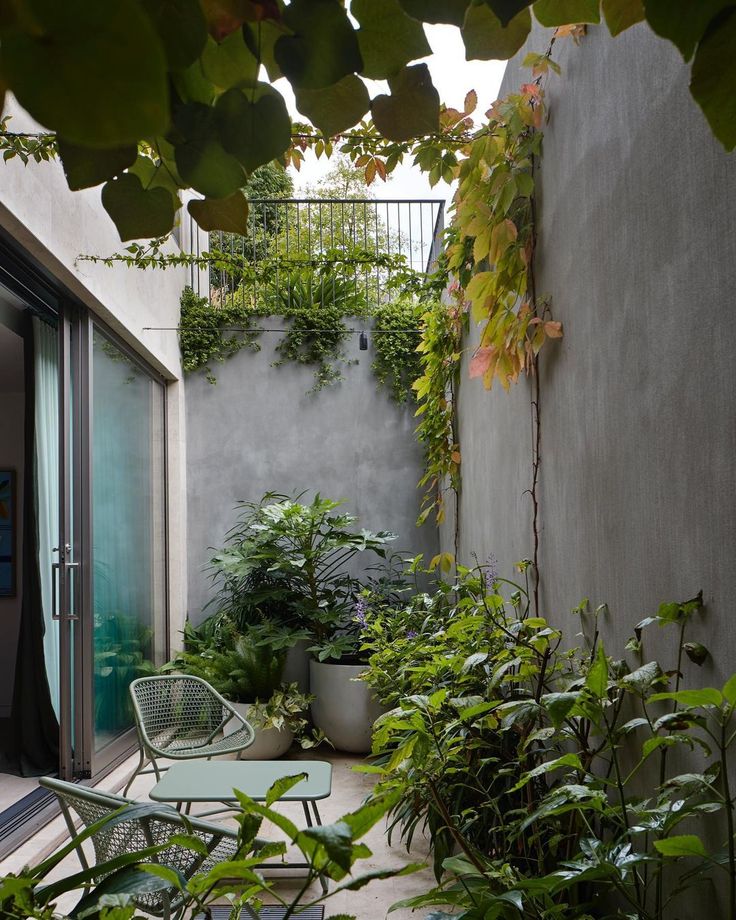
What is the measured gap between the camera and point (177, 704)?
4.12 metres

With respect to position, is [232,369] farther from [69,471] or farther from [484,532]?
[484,532]

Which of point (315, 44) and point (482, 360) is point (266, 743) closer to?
point (482, 360)

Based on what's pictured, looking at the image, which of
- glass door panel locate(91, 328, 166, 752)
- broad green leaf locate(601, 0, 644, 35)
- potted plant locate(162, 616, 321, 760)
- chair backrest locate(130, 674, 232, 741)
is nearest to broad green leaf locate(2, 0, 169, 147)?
broad green leaf locate(601, 0, 644, 35)

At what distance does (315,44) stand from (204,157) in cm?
8

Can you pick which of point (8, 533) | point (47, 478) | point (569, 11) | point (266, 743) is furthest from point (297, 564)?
point (569, 11)

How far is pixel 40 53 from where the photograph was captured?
0.24 metres

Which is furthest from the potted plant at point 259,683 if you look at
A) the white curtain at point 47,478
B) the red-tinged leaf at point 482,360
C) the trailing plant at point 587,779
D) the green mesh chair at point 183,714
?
the red-tinged leaf at point 482,360

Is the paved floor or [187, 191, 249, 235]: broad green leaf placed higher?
[187, 191, 249, 235]: broad green leaf

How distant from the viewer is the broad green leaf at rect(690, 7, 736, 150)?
0.33 metres

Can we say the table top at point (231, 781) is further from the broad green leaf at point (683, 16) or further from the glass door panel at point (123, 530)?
the broad green leaf at point (683, 16)

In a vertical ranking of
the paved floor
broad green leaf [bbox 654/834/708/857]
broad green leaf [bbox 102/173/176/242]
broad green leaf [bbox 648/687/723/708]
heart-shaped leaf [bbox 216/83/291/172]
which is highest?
heart-shaped leaf [bbox 216/83/291/172]

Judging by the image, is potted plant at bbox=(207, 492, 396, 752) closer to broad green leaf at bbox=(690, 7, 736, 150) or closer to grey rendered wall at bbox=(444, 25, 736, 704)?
grey rendered wall at bbox=(444, 25, 736, 704)

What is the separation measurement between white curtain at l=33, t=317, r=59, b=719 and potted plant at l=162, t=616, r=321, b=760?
3.92 ft

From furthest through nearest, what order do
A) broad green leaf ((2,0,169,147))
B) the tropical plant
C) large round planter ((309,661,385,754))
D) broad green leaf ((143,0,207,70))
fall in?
the tropical plant < large round planter ((309,661,385,754)) < broad green leaf ((143,0,207,70)) < broad green leaf ((2,0,169,147))
